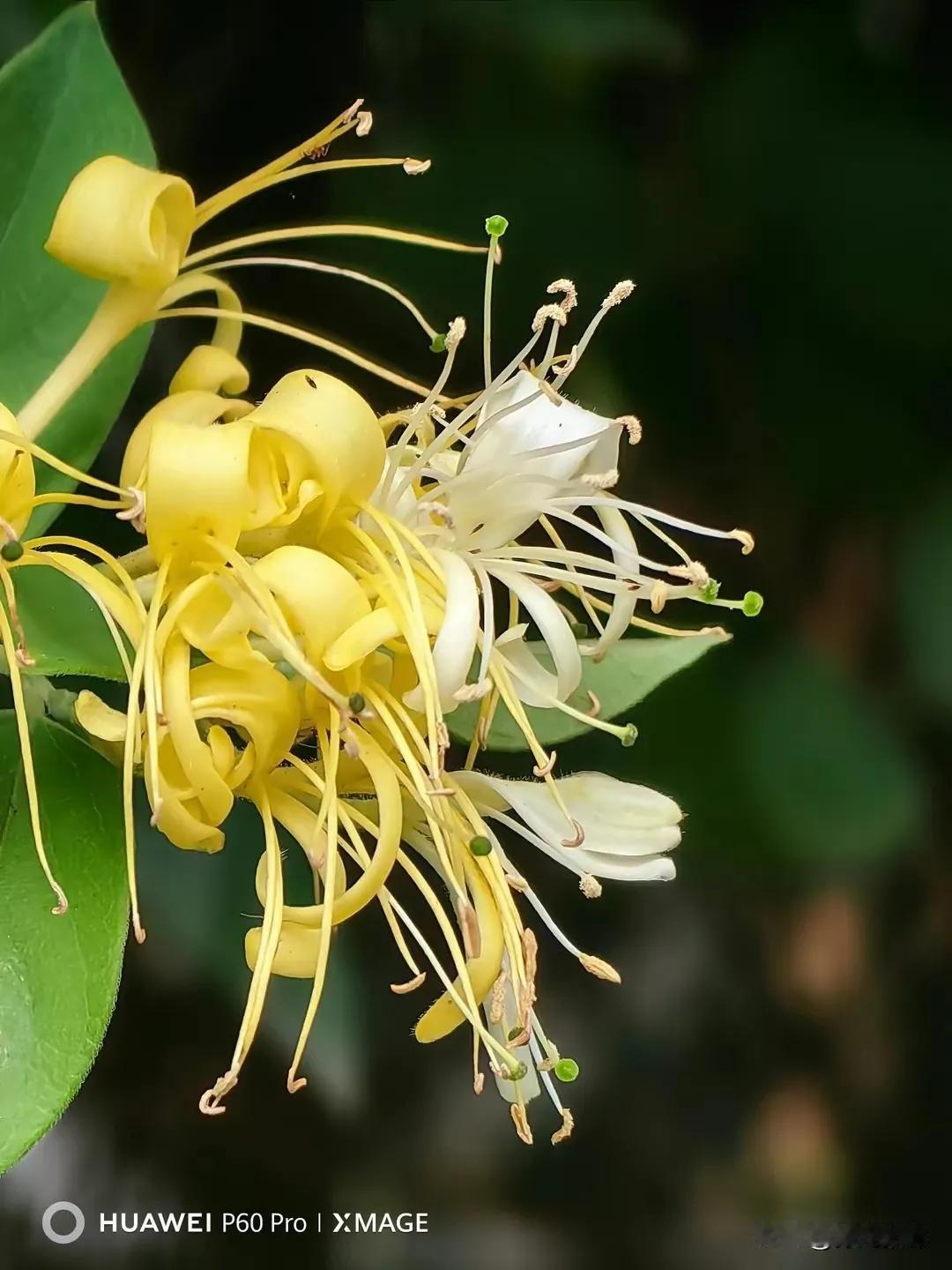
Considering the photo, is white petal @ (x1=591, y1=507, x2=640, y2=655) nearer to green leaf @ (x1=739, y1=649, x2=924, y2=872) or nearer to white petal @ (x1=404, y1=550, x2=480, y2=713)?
white petal @ (x1=404, y1=550, x2=480, y2=713)

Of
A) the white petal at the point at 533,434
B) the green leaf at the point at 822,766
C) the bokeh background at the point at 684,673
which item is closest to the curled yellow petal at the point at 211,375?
the white petal at the point at 533,434

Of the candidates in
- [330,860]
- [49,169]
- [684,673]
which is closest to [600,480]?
[330,860]

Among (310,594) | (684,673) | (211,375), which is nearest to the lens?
(310,594)

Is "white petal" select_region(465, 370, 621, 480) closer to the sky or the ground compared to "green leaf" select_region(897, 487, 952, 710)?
closer to the sky

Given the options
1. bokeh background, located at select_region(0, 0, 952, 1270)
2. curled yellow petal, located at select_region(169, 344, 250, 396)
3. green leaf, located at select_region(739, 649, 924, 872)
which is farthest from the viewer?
green leaf, located at select_region(739, 649, 924, 872)

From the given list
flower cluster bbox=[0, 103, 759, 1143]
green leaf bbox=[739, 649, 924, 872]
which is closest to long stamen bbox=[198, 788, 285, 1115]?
flower cluster bbox=[0, 103, 759, 1143]

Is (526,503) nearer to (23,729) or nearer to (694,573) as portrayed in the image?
(694,573)

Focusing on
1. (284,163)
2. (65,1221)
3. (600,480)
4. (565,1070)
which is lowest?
(65,1221)

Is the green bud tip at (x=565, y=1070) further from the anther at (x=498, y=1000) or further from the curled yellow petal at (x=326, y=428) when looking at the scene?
the curled yellow petal at (x=326, y=428)

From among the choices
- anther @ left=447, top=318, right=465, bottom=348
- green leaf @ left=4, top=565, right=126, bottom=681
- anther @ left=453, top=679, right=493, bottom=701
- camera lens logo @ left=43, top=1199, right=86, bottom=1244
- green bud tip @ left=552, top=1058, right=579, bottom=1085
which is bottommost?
camera lens logo @ left=43, top=1199, right=86, bottom=1244

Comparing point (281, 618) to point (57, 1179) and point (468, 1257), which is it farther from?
point (468, 1257)
